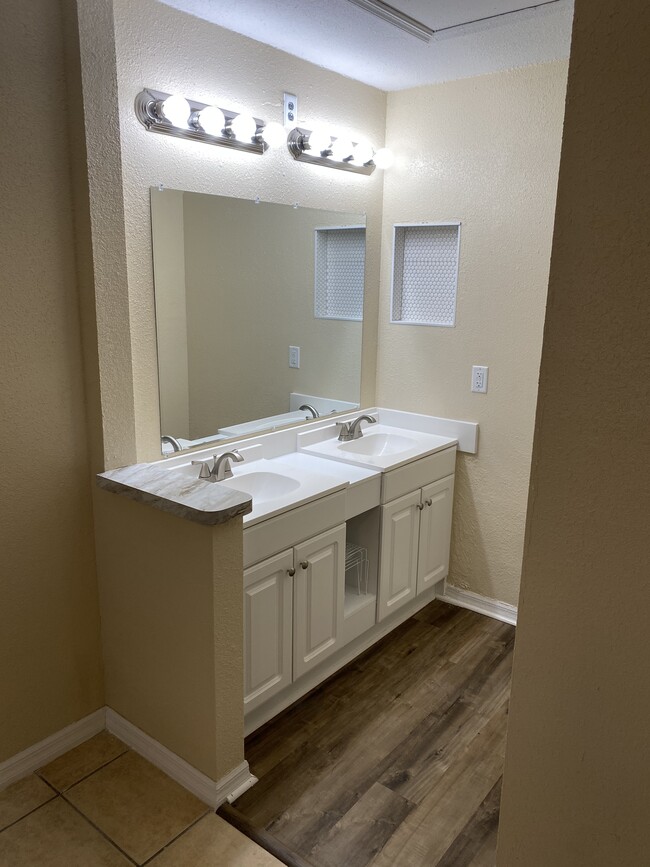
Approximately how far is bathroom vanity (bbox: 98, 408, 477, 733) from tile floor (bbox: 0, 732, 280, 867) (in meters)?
0.36

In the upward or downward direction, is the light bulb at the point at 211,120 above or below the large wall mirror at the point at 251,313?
above

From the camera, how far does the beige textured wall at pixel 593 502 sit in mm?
1022

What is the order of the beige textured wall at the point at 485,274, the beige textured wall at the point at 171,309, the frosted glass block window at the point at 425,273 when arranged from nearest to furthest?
the beige textured wall at the point at 171,309 < the beige textured wall at the point at 485,274 < the frosted glass block window at the point at 425,273

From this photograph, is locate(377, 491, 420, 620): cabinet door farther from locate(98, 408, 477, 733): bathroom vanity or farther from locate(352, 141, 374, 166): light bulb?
locate(352, 141, 374, 166): light bulb

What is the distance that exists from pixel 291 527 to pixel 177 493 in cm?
44

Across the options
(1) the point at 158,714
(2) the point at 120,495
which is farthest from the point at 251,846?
(2) the point at 120,495

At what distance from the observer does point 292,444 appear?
107 inches

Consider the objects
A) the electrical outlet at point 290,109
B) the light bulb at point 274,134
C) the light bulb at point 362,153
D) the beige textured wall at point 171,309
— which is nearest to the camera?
the beige textured wall at point 171,309

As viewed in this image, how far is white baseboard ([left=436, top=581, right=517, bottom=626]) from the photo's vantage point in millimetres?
2910

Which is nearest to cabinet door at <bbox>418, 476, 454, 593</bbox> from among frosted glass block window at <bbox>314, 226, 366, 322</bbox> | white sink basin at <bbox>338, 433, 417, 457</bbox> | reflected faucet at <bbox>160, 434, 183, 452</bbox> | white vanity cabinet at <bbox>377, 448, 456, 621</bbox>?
white vanity cabinet at <bbox>377, 448, 456, 621</bbox>

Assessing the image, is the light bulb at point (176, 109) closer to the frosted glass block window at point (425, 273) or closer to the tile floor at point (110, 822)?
the frosted glass block window at point (425, 273)

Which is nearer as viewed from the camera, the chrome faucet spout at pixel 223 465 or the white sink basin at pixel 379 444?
the chrome faucet spout at pixel 223 465

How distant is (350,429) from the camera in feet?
9.46

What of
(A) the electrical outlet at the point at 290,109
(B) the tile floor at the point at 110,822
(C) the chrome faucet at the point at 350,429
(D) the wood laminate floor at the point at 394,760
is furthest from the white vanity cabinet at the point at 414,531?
(A) the electrical outlet at the point at 290,109
